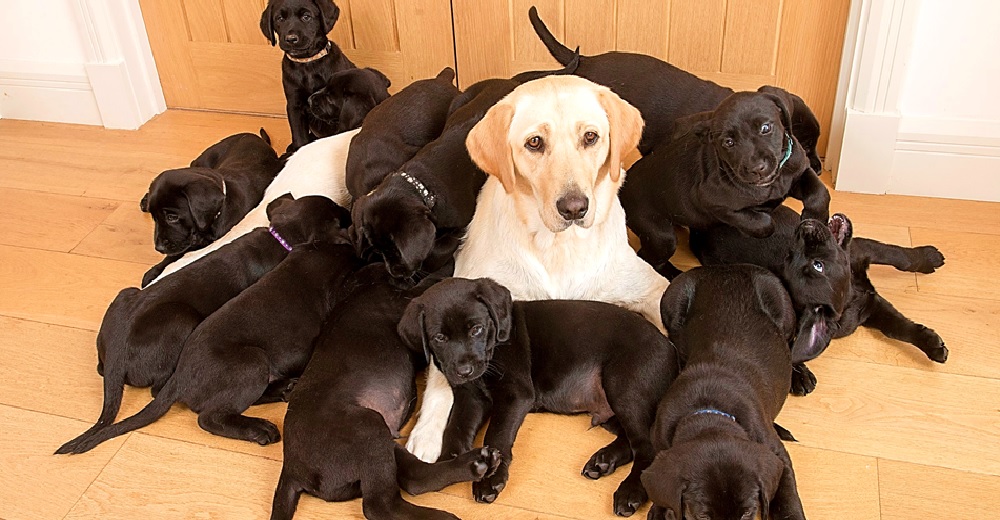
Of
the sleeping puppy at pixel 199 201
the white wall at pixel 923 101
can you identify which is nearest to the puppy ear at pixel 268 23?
the sleeping puppy at pixel 199 201

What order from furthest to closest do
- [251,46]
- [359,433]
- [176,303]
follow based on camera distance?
[251,46]
[176,303]
[359,433]

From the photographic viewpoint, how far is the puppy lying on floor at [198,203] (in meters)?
2.91

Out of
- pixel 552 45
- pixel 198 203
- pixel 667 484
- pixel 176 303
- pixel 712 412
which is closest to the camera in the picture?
pixel 667 484

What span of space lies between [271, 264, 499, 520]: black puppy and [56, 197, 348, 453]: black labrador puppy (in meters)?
0.39

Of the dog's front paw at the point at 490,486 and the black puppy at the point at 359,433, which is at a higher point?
the black puppy at the point at 359,433

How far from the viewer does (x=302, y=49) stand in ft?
A: 11.2

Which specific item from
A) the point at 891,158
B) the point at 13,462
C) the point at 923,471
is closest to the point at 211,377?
the point at 13,462

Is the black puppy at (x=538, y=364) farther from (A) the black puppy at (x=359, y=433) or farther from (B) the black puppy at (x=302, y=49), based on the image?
(B) the black puppy at (x=302, y=49)

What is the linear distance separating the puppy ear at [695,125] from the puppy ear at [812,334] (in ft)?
1.91

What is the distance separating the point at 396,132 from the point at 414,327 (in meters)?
1.05

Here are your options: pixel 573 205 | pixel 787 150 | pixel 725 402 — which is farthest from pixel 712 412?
pixel 787 150

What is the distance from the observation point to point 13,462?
2.41 metres

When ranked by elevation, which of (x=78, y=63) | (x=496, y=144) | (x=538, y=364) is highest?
(x=496, y=144)

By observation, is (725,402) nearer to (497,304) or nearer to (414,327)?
(497,304)
